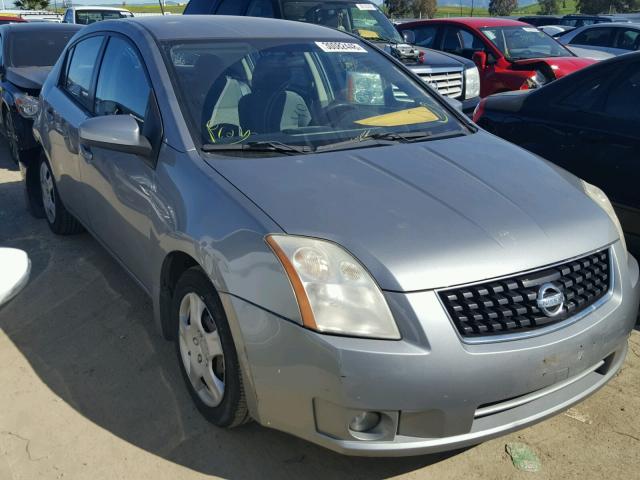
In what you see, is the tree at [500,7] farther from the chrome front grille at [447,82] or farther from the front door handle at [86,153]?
the front door handle at [86,153]

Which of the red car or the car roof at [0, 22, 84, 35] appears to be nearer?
the car roof at [0, 22, 84, 35]

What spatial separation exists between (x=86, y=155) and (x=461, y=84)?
5557mm

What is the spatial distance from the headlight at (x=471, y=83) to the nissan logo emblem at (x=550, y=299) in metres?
→ 6.31

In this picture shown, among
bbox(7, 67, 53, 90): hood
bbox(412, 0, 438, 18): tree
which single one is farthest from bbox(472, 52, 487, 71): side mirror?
bbox(412, 0, 438, 18): tree

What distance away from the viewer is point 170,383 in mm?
3180

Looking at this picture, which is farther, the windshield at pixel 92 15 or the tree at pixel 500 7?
the tree at pixel 500 7

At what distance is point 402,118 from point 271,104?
0.71 meters

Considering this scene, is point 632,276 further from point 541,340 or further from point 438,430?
point 438,430

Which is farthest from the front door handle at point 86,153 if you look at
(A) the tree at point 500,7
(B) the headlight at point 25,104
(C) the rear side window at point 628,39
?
(A) the tree at point 500,7

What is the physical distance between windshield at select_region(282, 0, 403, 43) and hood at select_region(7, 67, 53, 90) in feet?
9.36

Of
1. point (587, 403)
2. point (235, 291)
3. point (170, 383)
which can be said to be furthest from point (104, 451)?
point (587, 403)

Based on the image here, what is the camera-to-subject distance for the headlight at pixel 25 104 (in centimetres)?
627

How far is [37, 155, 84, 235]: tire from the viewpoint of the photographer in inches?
193

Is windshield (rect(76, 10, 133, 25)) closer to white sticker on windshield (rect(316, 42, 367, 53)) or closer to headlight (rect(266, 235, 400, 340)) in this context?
white sticker on windshield (rect(316, 42, 367, 53))
